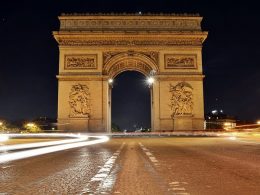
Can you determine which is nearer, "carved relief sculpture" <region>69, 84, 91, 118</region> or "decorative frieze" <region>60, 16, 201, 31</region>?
"carved relief sculpture" <region>69, 84, 91, 118</region>

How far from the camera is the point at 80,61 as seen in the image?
132 ft

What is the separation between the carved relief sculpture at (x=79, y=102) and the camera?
128 ft

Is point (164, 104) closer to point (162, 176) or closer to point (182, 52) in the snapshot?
point (182, 52)

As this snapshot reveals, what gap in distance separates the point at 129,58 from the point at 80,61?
16.7 ft

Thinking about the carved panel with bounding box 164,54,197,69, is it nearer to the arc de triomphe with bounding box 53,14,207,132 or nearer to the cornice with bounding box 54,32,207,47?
the arc de triomphe with bounding box 53,14,207,132

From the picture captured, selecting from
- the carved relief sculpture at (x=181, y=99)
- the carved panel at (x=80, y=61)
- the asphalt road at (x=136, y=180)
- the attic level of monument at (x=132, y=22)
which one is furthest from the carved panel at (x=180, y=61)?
the asphalt road at (x=136, y=180)

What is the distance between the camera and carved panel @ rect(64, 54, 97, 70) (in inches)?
1575

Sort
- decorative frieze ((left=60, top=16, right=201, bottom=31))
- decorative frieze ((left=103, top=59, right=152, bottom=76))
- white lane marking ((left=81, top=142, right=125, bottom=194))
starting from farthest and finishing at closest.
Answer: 1. decorative frieze ((left=103, top=59, right=152, bottom=76))
2. decorative frieze ((left=60, top=16, right=201, bottom=31))
3. white lane marking ((left=81, top=142, right=125, bottom=194))

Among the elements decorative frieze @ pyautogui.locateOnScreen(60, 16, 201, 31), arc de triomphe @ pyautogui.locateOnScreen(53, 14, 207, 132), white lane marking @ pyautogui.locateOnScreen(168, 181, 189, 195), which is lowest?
white lane marking @ pyautogui.locateOnScreen(168, 181, 189, 195)

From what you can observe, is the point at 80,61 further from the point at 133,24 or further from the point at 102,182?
the point at 102,182

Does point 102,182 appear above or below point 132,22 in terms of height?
below

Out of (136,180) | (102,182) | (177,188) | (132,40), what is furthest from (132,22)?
(177,188)

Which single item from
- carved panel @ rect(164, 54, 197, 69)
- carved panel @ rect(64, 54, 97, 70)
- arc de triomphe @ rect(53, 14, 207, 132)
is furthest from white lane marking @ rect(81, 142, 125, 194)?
carved panel @ rect(164, 54, 197, 69)

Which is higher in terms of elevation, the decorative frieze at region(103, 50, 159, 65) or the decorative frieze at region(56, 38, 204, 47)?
the decorative frieze at region(56, 38, 204, 47)
